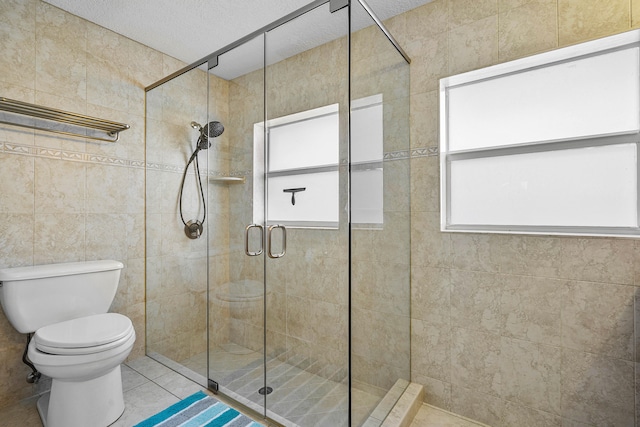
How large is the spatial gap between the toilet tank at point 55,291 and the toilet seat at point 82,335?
10cm

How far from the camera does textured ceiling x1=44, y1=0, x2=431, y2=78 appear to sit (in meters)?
1.90

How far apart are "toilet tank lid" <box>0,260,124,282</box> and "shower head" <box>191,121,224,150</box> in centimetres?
96

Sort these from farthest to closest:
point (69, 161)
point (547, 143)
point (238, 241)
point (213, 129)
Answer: point (69, 161) → point (213, 129) → point (238, 241) → point (547, 143)

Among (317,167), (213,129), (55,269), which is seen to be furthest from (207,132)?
(55,269)

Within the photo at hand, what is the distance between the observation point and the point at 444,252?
1822 mm

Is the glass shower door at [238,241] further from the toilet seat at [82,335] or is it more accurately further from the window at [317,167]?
the toilet seat at [82,335]

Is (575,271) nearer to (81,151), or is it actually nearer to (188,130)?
(188,130)

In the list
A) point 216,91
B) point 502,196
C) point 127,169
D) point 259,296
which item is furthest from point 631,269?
point 127,169

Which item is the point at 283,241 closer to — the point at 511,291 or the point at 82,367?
the point at 82,367

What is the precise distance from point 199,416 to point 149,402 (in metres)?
0.38

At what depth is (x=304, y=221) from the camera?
1.51 meters

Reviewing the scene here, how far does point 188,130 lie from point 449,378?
2.22 metres

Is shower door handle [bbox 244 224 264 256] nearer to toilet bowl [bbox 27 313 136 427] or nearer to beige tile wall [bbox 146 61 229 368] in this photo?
beige tile wall [bbox 146 61 229 368]

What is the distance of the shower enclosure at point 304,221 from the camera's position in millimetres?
1410
